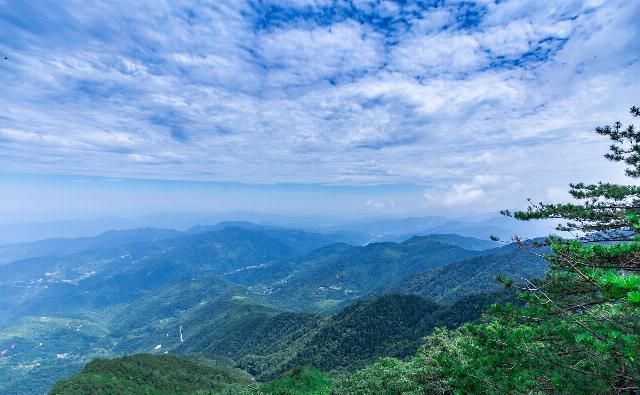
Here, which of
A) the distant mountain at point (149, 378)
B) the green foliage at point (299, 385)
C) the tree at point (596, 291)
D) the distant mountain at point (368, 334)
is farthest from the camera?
the distant mountain at point (368, 334)

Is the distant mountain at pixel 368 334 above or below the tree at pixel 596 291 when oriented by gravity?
below

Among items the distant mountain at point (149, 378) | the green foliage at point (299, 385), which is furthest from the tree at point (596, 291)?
the distant mountain at point (149, 378)

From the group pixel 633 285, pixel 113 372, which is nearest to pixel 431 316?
pixel 113 372

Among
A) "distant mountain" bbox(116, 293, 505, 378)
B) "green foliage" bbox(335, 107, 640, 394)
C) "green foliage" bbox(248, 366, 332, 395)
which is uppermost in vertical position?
"green foliage" bbox(335, 107, 640, 394)

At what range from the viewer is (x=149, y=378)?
9894cm

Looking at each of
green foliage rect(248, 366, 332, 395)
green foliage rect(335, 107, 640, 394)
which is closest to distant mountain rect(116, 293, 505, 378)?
green foliage rect(248, 366, 332, 395)

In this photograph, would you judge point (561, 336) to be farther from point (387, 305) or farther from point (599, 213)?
point (387, 305)

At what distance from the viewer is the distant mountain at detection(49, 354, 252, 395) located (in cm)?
8144

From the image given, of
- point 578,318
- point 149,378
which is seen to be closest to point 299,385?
point 149,378

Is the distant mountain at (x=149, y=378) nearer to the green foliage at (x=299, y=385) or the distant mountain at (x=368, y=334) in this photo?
the green foliage at (x=299, y=385)

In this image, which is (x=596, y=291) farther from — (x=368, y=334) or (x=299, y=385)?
(x=368, y=334)

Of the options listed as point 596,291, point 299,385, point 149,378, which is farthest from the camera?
point 149,378

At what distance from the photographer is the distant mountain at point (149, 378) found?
8144 cm

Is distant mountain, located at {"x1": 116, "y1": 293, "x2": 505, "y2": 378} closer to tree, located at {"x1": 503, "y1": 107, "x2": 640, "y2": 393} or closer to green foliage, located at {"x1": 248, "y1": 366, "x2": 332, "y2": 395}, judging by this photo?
green foliage, located at {"x1": 248, "y1": 366, "x2": 332, "y2": 395}
